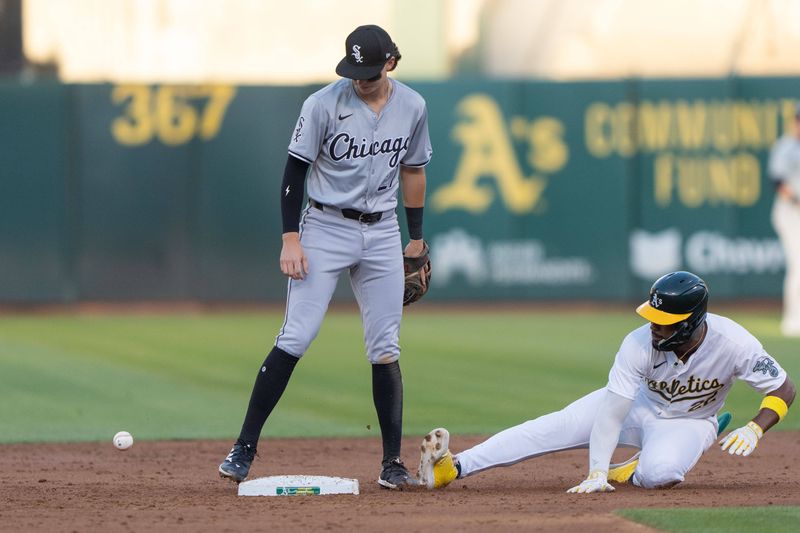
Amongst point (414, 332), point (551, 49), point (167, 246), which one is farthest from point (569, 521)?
point (551, 49)

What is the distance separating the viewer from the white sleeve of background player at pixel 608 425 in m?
5.97

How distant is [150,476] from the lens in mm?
6910

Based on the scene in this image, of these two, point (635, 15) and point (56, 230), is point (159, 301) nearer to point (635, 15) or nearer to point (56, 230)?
point (56, 230)

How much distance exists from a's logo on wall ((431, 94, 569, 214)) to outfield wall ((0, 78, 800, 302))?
0.02m

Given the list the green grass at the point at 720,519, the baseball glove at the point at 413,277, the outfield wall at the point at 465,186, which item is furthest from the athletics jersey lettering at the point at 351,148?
the outfield wall at the point at 465,186

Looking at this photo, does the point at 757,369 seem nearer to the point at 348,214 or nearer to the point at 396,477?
the point at 396,477

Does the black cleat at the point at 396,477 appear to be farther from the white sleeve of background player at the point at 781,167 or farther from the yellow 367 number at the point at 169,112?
the yellow 367 number at the point at 169,112

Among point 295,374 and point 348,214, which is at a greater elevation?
point 348,214

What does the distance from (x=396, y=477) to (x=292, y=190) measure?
128 centimetres

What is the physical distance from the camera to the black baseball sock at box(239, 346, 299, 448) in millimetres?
6219

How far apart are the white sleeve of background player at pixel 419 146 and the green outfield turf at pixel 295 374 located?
8.08 ft

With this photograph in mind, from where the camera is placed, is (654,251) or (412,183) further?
(654,251)

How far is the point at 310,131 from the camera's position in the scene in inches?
241

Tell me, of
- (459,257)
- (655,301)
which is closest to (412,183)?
(655,301)
